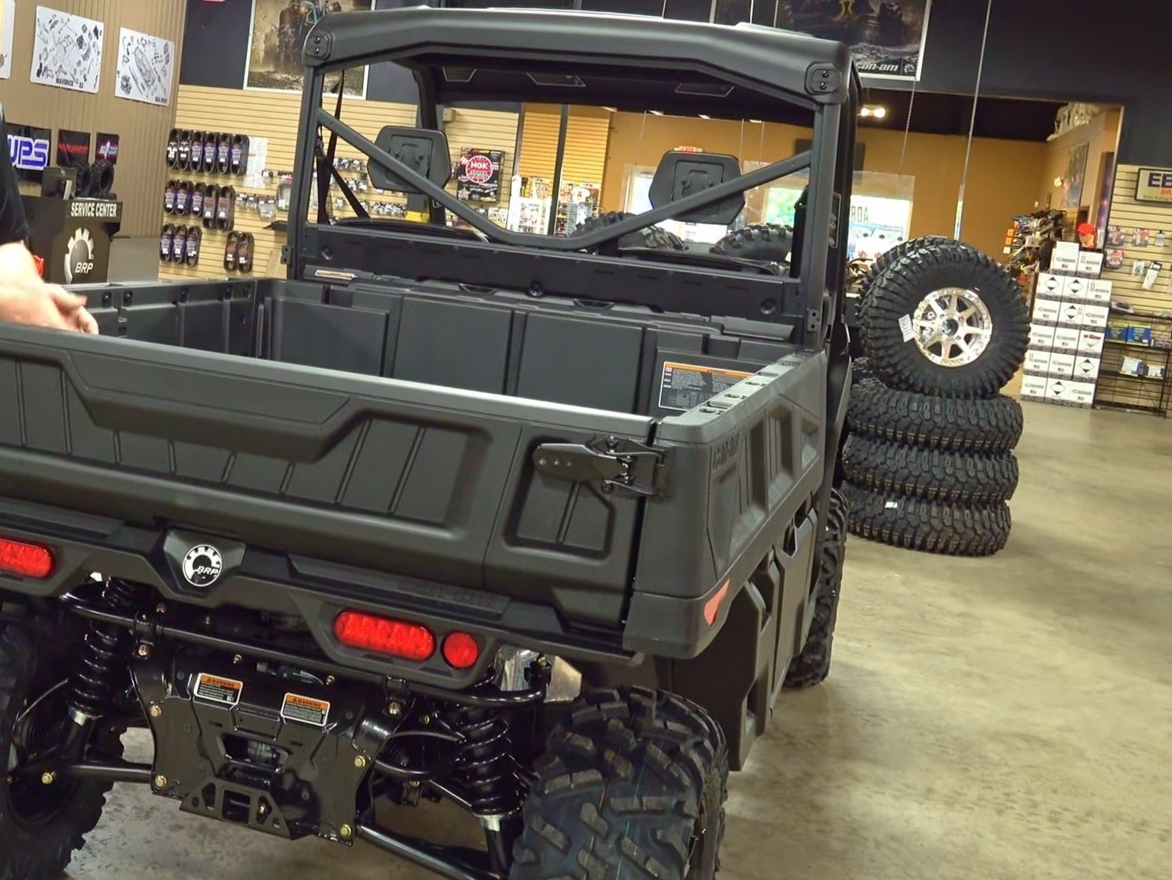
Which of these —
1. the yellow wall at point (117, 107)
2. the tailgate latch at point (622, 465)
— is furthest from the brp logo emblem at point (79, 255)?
the tailgate latch at point (622, 465)

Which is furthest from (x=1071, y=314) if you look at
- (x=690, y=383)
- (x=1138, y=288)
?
(x=690, y=383)

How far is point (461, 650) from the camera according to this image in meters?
1.62

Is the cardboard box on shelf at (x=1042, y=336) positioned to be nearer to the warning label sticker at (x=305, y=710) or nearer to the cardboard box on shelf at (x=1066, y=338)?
the cardboard box on shelf at (x=1066, y=338)

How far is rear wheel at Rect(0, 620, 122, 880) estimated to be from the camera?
202cm

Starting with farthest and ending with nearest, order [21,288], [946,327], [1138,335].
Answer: [1138,335]
[946,327]
[21,288]

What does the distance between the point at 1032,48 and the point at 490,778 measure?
12689mm

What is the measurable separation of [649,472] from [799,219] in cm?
185

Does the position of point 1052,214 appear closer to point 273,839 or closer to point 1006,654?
point 1006,654

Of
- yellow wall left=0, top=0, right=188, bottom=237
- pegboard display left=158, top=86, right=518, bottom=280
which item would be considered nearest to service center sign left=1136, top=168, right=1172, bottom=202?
pegboard display left=158, top=86, right=518, bottom=280

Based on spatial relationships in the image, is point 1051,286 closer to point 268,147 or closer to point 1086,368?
point 1086,368

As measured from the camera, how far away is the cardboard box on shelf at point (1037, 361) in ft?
42.9

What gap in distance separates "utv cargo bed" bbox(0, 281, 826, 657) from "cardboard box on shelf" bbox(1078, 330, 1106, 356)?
11955 mm

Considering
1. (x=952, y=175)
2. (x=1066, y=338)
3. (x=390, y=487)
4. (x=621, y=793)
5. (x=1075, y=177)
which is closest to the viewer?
(x=390, y=487)

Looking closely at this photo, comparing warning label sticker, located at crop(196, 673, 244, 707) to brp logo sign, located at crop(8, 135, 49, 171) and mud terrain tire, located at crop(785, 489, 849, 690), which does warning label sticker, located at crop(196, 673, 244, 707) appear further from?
brp logo sign, located at crop(8, 135, 49, 171)
